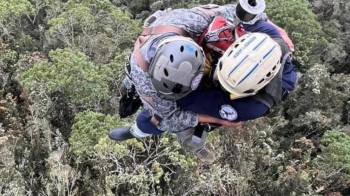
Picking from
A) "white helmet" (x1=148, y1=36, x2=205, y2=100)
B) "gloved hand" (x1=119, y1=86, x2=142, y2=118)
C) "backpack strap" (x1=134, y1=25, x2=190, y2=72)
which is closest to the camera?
"white helmet" (x1=148, y1=36, x2=205, y2=100)

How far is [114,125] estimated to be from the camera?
7973 millimetres

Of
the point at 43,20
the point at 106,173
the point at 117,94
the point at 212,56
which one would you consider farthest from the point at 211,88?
the point at 43,20

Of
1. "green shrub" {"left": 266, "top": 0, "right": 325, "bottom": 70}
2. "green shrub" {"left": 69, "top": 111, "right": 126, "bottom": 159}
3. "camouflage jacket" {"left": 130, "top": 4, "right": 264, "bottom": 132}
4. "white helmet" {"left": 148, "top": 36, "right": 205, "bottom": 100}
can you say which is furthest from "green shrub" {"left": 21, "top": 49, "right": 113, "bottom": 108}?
"green shrub" {"left": 266, "top": 0, "right": 325, "bottom": 70}

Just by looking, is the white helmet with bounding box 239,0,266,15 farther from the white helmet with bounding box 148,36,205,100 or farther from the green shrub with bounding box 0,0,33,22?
the green shrub with bounding box 0,0,33,22

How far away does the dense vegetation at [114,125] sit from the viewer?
26.0 feet

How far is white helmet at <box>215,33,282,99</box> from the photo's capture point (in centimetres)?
403

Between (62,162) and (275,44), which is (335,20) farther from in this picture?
(275,44)

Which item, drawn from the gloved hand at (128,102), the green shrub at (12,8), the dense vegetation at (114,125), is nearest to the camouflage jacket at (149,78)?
the gloved hand at (128,102)

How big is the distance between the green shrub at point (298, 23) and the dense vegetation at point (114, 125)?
1.0 inches

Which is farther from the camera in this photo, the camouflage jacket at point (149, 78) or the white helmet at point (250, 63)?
the camouflage jacket at point (149, 78)

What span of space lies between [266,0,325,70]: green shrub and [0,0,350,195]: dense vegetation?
0.03m

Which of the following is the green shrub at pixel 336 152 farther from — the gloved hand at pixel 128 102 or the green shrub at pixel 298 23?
the gloved hand at pixel 128 102

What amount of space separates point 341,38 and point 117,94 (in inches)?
270

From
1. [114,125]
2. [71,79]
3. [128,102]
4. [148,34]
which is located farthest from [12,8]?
[148,34]
